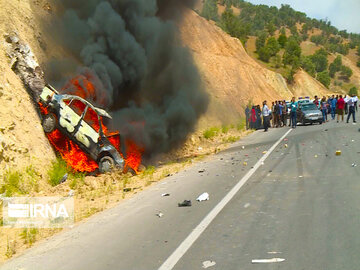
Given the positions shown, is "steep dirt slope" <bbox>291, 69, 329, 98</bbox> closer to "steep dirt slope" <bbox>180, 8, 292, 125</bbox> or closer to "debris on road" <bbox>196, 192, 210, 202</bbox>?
"steep dirt slope" <bbox>180, 8, 292, 125</bbox>

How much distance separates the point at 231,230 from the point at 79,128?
7.21 m

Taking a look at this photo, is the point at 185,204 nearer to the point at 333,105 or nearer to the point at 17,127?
the point at 17,127

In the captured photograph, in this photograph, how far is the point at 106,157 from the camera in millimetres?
11461

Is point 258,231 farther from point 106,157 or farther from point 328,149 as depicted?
point 328,149

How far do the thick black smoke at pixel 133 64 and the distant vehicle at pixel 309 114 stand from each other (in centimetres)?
975

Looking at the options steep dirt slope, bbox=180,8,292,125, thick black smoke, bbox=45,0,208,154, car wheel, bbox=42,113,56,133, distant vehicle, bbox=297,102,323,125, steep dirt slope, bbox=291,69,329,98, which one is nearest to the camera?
car wheel, bbox=42,113,56,133

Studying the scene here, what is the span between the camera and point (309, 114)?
84.4 ft

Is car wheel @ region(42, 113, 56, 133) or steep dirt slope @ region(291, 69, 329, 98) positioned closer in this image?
car wheel @ region(42, 113, 56, 133)

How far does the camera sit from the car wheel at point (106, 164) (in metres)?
11.4

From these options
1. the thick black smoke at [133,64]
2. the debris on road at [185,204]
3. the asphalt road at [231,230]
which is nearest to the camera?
the asphalt road at [231,230]

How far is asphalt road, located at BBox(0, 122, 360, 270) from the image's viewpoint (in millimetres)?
4465

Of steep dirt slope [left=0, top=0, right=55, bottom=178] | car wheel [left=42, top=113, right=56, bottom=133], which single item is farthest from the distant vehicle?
steep dirt slope [left=0, top=0, right=55, bottom=178]

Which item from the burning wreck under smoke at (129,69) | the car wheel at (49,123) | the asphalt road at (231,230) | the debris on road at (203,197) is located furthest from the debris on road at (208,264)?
the burning wreck under smoke at (129,69)

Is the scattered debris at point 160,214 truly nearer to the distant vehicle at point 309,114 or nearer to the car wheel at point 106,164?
the car wheel at point 106,164
